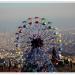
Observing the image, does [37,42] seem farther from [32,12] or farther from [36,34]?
[32,12]

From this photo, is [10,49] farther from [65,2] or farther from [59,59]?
[65,2]

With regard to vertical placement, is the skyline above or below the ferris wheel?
above

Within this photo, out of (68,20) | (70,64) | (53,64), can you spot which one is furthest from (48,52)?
(68,20)

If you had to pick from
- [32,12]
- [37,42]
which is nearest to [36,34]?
[37,42]

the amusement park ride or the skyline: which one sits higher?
the skyline

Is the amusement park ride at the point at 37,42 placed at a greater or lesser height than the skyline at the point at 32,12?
lesser

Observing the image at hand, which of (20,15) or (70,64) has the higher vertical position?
(20,15)

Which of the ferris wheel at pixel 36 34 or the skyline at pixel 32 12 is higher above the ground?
the skyline at pixel 32 12
